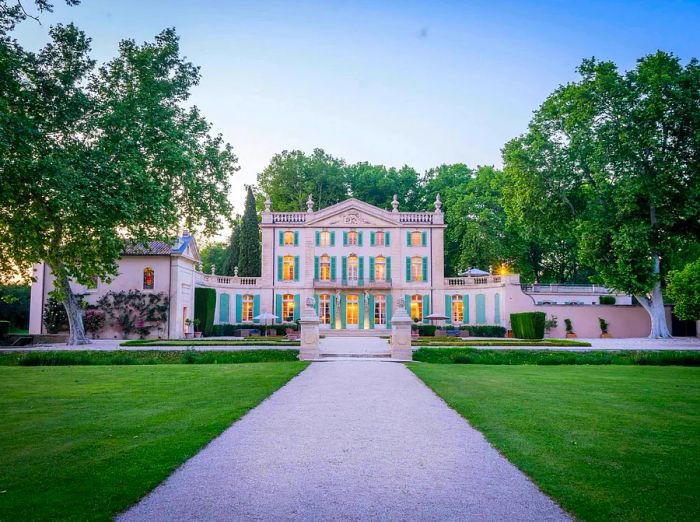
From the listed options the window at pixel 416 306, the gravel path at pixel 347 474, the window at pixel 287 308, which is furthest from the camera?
the window at pixel 416 306

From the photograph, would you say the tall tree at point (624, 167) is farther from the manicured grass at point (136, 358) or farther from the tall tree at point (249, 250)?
the tall tree at point (249, 250)

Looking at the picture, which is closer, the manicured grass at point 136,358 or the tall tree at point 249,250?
the manicured grass at point 136,358

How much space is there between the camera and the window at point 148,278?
26.9 m

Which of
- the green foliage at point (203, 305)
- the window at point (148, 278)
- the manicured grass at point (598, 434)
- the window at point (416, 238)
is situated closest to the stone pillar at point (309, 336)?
the manicured grass at point (598, 434)

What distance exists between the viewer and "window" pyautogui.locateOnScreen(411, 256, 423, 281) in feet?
115

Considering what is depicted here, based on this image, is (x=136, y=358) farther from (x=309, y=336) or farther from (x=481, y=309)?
(x=481, y=309)

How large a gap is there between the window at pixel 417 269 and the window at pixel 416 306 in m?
1.24

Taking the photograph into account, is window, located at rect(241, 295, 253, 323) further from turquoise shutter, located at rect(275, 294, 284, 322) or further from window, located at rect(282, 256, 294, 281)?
window, located at rect(282, 256, 294, 281)

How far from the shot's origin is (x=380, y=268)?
116 feet

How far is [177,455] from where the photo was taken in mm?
4805

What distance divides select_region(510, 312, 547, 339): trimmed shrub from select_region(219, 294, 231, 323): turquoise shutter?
1743cm

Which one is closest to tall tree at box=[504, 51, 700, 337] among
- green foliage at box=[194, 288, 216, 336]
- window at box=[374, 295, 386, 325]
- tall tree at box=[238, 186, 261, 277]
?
window at box=[374, 295, 386, 325]

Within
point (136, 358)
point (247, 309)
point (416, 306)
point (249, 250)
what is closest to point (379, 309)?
point (416, 306)

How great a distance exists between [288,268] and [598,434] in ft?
98.8
